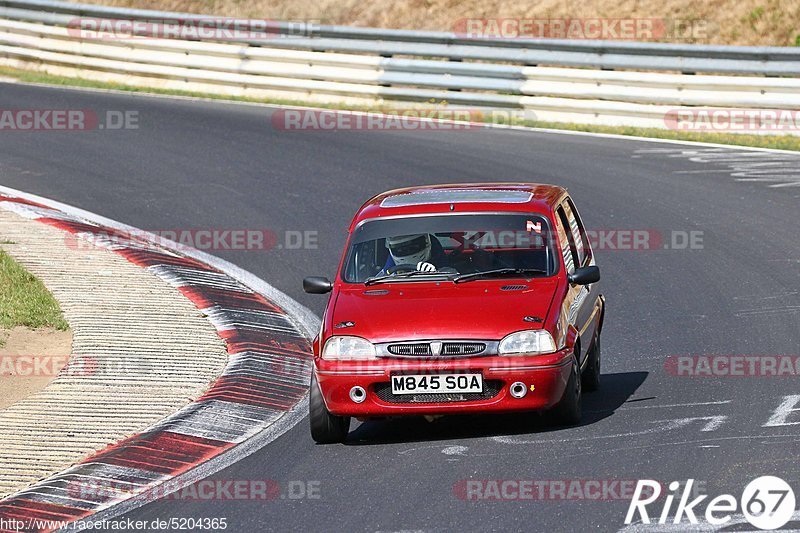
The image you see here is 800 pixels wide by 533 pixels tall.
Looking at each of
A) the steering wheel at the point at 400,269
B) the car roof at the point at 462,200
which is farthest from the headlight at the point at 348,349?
the car roof at the point at 462,200

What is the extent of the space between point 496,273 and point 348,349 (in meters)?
1.31

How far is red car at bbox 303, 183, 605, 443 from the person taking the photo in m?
8.77

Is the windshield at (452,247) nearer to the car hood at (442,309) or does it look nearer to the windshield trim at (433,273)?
the windshield trim at (433,273)

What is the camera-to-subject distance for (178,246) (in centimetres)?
1541

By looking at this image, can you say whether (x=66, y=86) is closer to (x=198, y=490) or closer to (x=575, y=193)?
(x=575, y=193)

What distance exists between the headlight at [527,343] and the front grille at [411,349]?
1.53 ft

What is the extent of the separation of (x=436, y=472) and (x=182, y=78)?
17466mm

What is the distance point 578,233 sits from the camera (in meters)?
10.9

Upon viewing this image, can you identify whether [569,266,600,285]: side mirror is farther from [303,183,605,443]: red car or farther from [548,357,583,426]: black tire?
[548,357,583,426]: black tire

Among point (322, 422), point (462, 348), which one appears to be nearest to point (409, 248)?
point (462, 348)

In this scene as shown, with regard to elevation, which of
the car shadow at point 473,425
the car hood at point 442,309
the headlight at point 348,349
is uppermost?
the car hood at point 442,309

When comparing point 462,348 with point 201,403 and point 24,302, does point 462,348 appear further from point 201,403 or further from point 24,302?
point 24,302

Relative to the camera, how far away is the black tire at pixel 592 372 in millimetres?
10211

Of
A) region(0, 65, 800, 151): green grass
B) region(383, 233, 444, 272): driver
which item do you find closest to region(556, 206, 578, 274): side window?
region(383, 233, 444, 272): driver
